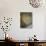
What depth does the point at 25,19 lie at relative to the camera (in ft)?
16.6

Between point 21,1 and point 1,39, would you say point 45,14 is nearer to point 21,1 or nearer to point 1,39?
point 21,1

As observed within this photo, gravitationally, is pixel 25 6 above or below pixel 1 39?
above

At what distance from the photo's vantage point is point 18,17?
→ 5.01 meters

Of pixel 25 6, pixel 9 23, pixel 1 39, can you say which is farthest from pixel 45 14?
pixel 1 39

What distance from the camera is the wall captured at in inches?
195

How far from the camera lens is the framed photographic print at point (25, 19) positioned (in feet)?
16.5

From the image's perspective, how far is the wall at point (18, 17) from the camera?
4.96 m

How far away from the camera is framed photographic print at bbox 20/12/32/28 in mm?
5016

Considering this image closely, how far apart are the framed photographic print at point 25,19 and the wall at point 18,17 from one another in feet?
0.39

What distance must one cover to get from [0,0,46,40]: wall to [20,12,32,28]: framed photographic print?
0.12 m

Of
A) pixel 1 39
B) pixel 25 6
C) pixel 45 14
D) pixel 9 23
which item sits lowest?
pixel 1 39

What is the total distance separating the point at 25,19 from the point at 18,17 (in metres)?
0.29

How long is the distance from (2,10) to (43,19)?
1639 millimetres

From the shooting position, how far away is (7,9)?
4.98 meters
